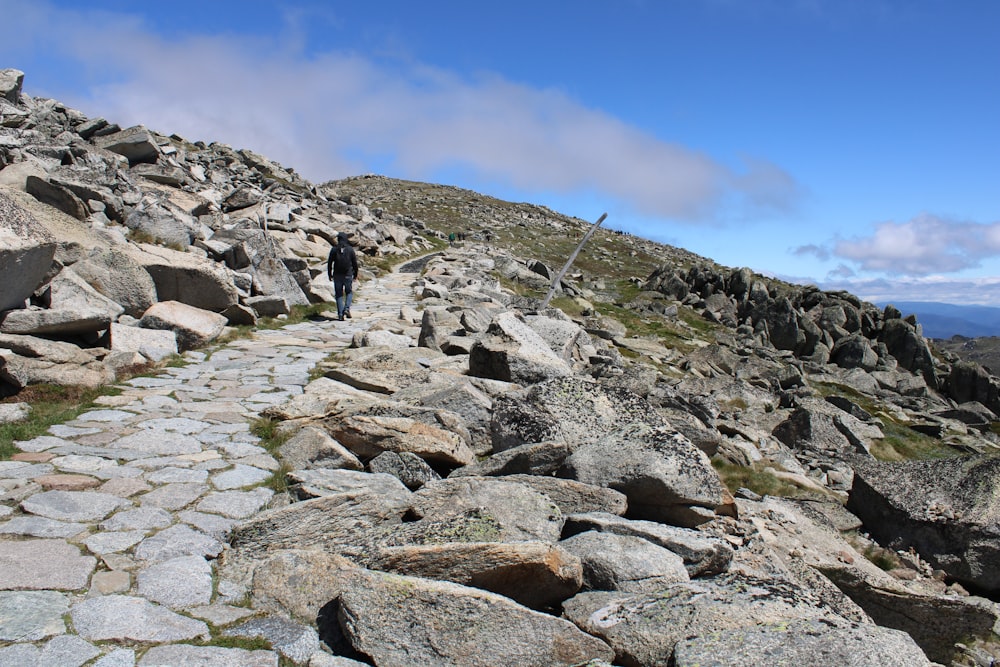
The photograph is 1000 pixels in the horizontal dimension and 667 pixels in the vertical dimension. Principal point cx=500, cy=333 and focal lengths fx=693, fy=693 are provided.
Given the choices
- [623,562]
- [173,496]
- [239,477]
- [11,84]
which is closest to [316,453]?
[239,477]

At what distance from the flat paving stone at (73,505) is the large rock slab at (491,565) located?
2.50 meters

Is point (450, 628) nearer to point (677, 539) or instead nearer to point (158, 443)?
point (677, 539)

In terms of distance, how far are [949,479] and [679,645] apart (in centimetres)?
819

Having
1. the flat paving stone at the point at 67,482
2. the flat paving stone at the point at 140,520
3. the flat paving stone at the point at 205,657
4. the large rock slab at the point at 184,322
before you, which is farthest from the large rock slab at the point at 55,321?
the flat paving stone at the point at 205,657

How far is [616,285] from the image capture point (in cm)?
4650

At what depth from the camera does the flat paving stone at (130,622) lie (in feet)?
13.7

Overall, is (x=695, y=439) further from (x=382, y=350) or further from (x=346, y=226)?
(x=346, y=226)

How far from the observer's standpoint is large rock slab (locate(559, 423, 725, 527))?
6.79m

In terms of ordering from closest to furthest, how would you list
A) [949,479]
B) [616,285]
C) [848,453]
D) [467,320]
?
[949,479] → [467,320] → [848,453] → [616,285]

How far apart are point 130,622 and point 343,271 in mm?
13023

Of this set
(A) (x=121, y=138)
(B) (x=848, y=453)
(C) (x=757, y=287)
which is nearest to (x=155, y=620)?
(B) (x=848, y=453)

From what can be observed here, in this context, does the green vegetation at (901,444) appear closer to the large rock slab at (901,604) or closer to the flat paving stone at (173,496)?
the large rock slab at (901,604)

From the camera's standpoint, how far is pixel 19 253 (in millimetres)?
9031

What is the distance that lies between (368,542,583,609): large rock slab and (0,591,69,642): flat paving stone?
6.44 feet
